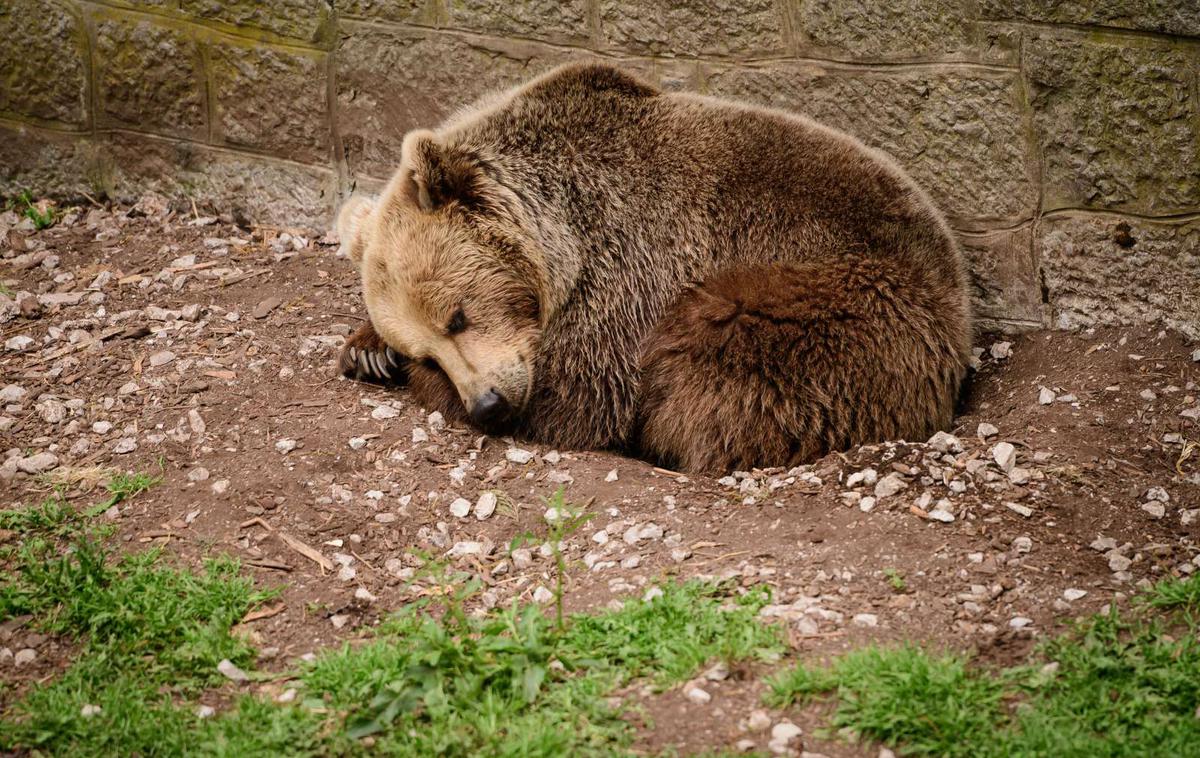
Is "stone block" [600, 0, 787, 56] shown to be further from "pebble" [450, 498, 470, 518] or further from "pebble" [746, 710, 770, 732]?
"pebble" [746, 710, 770, 732]

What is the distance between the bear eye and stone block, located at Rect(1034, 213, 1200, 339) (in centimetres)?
228

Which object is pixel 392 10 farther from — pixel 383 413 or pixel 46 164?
pixel 46 164

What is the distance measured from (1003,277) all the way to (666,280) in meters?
1.42

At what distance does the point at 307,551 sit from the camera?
3.63 metres

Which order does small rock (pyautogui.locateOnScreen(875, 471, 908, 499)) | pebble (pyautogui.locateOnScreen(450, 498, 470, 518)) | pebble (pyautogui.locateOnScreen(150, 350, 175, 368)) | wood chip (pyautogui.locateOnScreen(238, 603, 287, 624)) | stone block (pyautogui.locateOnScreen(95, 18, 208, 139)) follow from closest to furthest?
wood chip (pyautogui.locateOnScreen(238, 603, 287, 624)) < small rock (pyautogui.locateOnScreen(875, 471, 908, 499)) < pebble (pyautogui.locateOnScreen(450, 498, 470, 518)) < pebble (pyautogui.locateOnScreen(150, 350, 175, 368)) < stone block (pyautogui.locateOnScreen(95, 18, 208, 139))

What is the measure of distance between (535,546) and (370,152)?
2.65 metres

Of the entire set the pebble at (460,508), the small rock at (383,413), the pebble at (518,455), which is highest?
the small rock at (383,413)

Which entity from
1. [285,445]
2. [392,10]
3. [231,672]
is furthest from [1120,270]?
[231,672]

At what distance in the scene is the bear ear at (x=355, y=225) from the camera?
4781mm

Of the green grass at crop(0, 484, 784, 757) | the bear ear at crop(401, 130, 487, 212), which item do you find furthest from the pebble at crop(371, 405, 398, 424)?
the green grass at crop(0, 484, 784, 757)

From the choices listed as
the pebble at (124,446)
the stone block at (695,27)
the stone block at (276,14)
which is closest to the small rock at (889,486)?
the stone block at (695,27)

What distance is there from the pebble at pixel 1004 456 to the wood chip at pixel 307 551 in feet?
7.33

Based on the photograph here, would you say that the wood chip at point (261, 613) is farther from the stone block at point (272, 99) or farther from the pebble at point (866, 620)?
the stone block at point (272, 99)

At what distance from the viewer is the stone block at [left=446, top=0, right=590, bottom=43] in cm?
493
